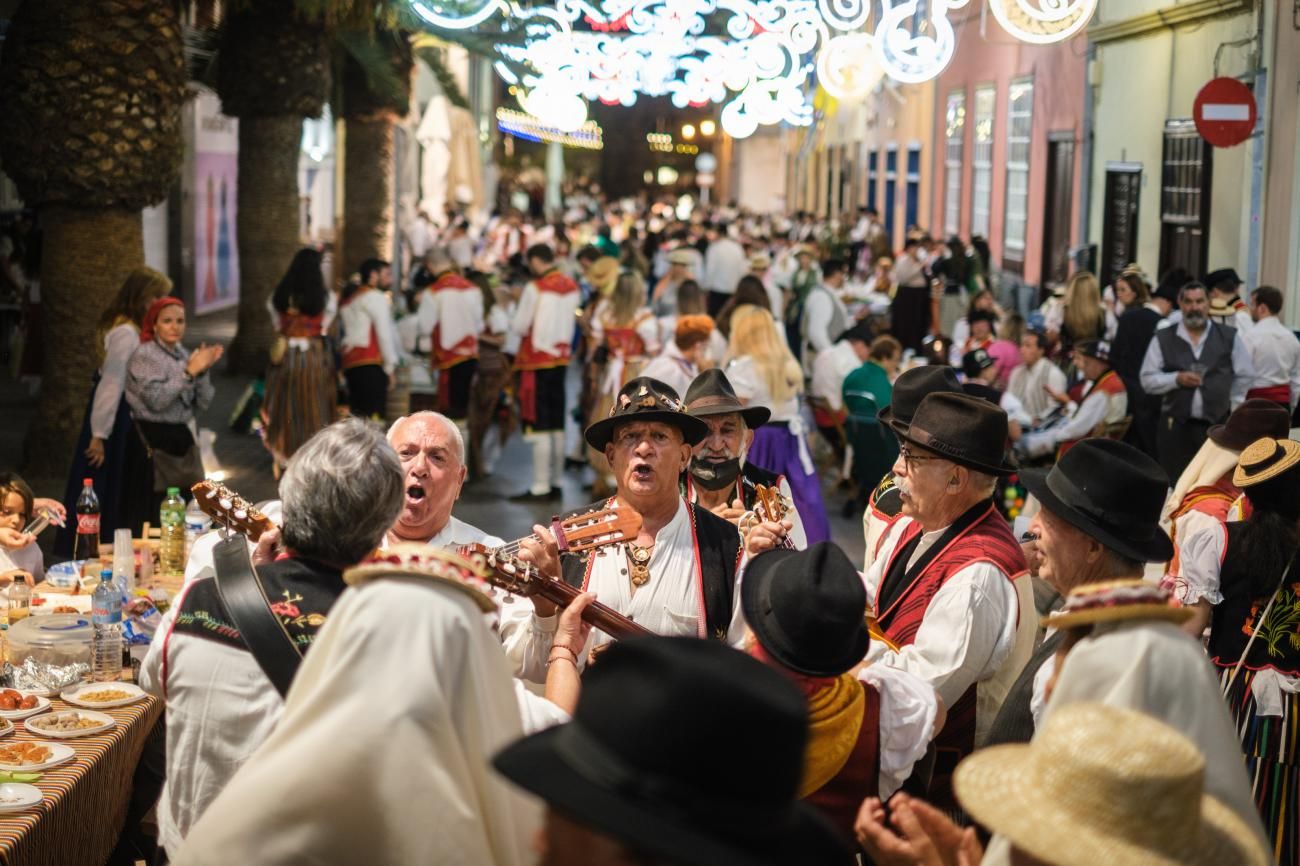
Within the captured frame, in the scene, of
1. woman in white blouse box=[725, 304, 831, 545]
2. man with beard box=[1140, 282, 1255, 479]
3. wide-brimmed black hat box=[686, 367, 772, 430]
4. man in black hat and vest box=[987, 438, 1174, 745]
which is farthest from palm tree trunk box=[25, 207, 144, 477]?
man in black hat and vest box=[987, 438, 1174, 745]

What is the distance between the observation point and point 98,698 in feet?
16.8

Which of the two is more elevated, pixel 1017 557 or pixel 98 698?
pixel 1017 557

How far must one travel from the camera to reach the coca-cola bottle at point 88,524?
691 cm

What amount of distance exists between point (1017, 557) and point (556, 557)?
4.33ft

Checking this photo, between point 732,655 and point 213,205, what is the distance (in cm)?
2415

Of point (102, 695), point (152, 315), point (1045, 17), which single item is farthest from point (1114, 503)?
point (1045, 17)

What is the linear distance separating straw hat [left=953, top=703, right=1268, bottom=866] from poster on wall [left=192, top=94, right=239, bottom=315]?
21524mm

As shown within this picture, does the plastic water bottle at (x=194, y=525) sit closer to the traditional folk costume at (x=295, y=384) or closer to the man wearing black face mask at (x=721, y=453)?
the man wearing black face mask at (x=721, y=453)

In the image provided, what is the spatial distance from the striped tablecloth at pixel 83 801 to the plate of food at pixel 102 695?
0.02 metres

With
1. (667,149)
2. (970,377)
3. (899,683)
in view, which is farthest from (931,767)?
(667,149)

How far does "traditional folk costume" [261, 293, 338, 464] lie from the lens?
12.9m

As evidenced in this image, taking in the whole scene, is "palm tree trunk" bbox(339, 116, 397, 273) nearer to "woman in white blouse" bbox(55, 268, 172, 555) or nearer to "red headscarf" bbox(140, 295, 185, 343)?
"woman in white blouse" bbox(55, 268, 172, 555)

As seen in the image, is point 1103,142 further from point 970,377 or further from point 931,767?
point 931,767

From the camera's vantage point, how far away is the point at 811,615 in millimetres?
3211
